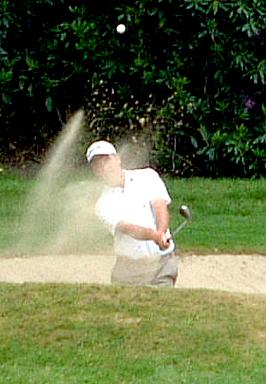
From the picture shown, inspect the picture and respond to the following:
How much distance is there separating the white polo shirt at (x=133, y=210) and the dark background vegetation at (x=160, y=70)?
5.54 metres

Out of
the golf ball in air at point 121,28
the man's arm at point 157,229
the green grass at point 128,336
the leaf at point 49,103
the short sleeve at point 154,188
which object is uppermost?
the golf ball in air at point 121,28

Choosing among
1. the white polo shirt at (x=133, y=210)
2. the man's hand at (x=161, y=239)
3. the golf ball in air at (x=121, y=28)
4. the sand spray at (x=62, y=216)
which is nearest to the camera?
the man's hand at (x=161, y=239)

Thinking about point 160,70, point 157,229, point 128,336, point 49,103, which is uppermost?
point 160,70

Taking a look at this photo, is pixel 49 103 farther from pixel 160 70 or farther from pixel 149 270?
pixel 149 270

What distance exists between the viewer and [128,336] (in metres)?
5.70

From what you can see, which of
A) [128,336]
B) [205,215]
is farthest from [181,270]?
[128,336]

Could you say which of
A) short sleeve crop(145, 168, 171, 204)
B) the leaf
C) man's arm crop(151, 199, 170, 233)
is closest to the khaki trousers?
man's arm crop(151, 199, 170, 233)

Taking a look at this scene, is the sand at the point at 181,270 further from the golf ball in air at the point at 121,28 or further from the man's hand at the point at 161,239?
the golf ball in air at the point at 121,28

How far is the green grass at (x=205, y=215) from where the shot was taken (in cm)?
991

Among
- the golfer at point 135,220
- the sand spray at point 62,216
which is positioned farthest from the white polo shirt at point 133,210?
the sand spray at point 62,216

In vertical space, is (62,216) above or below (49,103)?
below

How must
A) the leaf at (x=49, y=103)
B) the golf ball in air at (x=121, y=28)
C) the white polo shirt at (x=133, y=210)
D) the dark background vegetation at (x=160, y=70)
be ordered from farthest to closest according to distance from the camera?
the leaf at (x=49, y=103) → the golf ball in air at (x=121, y=28) → the dark background vegetation at (x=160, y=70) → the white polo shirt at (x=133, y=210)

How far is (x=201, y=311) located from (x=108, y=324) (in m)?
0.42

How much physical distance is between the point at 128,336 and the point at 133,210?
159 cm
